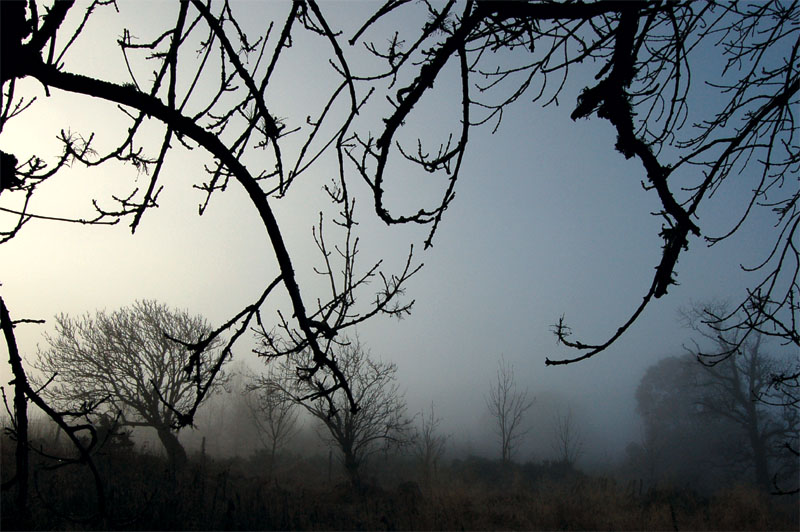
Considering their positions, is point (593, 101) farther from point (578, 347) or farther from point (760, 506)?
point (760, 506)

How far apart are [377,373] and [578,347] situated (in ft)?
74.7

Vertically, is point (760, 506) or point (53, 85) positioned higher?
point (53, 85)

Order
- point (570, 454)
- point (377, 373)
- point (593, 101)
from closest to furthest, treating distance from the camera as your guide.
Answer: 1. point (593, 101)
2. point (377, 373)
3. point (570, 454)

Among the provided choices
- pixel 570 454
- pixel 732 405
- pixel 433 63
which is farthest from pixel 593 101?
pixel 570 454

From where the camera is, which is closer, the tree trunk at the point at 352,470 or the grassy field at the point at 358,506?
the grassy field at the point at 358,506

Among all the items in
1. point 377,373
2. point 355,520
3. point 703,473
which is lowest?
point 703,473

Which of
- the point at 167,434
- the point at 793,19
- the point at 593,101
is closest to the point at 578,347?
the point at 593,101

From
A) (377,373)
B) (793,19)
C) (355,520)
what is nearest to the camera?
(793,19)

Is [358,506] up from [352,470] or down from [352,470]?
down

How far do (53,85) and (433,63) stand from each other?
4.16ft

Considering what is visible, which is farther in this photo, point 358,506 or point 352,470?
point 352,470

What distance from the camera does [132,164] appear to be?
73.7 inches

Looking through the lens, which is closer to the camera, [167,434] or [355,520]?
[355,520]

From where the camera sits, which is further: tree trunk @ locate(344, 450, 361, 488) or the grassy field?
tree trunk @ locate(344, 450, 361, 488)
